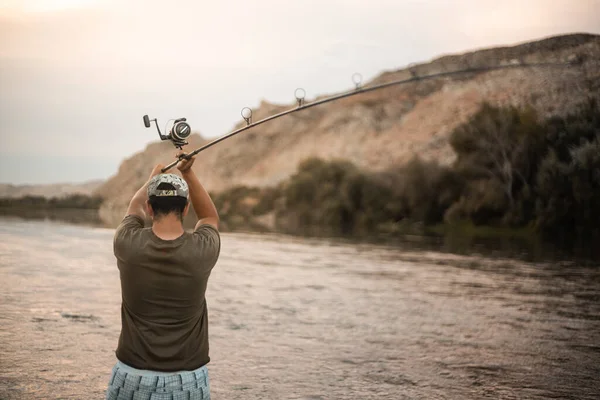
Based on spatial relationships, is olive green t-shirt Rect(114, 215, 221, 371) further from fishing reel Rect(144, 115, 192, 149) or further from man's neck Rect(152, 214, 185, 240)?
fishing reel Rect(144, 115, 192, 149)

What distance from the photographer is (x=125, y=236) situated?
140 inches

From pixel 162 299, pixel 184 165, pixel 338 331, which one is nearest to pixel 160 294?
pixel 162 299

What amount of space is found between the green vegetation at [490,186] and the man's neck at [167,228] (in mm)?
40137

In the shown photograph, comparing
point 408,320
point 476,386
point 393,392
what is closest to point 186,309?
point 393,392

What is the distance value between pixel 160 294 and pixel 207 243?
334 millimetres

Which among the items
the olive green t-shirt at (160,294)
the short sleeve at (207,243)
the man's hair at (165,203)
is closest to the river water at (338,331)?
the olive green t-shirt at (160,294)

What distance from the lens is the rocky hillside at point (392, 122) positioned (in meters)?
47.1

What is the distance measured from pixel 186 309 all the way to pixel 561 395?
525 centimetres

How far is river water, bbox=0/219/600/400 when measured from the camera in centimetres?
754

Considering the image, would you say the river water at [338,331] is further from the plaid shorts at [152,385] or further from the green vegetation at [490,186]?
the green vegetation at [490,186]

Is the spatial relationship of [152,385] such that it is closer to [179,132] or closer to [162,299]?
[162,299]

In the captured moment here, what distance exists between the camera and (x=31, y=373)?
734 centimetres

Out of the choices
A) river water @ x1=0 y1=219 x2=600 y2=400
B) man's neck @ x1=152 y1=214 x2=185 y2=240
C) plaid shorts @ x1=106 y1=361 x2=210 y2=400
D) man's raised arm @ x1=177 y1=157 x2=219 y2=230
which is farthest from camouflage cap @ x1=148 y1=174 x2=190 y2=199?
river water @ x1=0 y1=219 x2=600 y2=400

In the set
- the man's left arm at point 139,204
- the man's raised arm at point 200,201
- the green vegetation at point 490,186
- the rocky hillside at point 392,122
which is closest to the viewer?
the man's left arm at point 139,204
